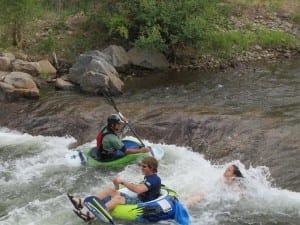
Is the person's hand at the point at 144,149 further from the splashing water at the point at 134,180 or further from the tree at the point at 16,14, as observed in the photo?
the tree at the point at 16,14

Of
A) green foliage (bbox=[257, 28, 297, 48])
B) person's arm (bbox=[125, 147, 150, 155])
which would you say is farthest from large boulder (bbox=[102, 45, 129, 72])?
person's arm (bbox=[125, 147, 150, 155])

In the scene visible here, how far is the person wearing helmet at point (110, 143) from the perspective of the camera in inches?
442

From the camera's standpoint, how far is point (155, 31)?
1848 cm

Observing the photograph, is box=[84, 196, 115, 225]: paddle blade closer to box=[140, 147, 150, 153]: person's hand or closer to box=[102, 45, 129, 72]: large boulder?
box=[140, 147, 150, 153]: person's hand

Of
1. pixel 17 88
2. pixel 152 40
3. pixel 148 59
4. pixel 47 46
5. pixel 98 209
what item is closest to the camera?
pixel 98 209

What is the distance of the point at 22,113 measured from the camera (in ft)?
49.5

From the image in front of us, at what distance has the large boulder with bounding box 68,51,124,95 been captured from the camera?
16.3m

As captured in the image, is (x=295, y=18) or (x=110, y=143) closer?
(x=110, y=143)

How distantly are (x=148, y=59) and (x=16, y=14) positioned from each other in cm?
484

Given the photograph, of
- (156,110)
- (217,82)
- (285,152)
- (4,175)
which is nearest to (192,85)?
(217,82)

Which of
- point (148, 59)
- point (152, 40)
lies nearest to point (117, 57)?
point (148, 59)

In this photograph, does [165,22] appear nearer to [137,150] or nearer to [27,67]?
[27,67]

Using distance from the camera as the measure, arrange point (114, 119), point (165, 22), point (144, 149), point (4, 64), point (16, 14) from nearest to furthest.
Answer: point (114, 119) → point (144, 149) → point (4, 64) → point (165, 22) → point (16, 14)

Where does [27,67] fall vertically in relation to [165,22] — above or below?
below
